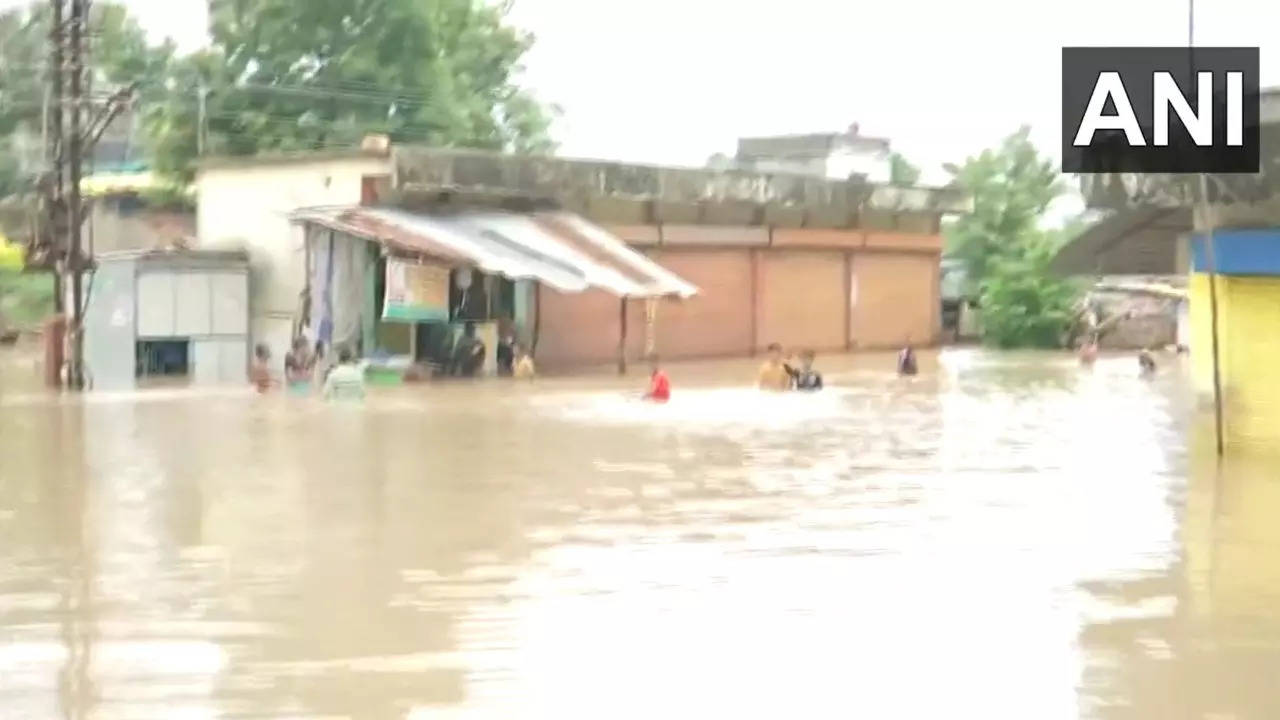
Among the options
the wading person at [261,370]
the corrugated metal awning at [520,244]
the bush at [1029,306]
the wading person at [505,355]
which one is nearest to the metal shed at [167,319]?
the wading person at [261,370]

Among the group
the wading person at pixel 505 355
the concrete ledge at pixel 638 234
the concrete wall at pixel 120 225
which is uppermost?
the concrete wall at pixel 120 225

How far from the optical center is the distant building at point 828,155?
54906mm

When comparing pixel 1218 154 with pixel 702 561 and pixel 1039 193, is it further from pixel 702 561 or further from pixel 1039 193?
pixel 1039 193

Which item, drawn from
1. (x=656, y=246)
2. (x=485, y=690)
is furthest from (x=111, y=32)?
(x=485, y=690)

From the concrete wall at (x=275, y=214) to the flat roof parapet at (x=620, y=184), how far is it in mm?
893

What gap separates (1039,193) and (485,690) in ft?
124

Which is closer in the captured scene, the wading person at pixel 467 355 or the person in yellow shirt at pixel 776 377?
the person in yellow shirt at pixel 776 377

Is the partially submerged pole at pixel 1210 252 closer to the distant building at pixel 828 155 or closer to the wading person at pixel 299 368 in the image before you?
the wading person at pixel 299 368

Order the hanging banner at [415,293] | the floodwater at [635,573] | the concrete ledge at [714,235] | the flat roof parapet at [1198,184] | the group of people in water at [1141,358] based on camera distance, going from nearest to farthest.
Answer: the floodwater at [635,573], the flat roof parapet at [1198,184], the hanging banner at [415,293], the group of people in water at [1141,358], the concrete ledge at [714,235]

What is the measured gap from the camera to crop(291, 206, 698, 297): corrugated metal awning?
2355cm

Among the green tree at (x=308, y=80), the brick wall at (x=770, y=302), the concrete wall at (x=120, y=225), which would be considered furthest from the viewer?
the concrete wall at (x=120, y=225)

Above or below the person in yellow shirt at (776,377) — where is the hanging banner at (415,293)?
above

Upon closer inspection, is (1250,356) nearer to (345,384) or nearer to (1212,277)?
(1212,277)

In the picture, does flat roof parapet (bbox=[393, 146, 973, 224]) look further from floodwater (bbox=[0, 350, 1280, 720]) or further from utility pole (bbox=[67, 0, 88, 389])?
floodwater (bbox=[0, 350, 1280, 720])
